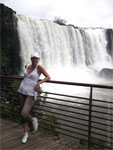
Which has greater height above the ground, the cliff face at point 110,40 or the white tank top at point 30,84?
the cliff face at point 110,40

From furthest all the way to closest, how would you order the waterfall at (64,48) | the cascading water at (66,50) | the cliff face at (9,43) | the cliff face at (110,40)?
the cliff face at (110,40) < the waterfall at (64,48) < the cascading water at (66,50) < the cliff face at (9,43)

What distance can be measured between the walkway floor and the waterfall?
13.1 meters

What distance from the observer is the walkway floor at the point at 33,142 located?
3.07 metres

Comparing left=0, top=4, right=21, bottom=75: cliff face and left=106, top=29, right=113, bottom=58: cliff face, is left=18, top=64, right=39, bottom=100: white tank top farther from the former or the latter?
left=106, top=29, right=113, bottom=58: cliff face

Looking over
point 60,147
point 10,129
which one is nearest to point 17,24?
point 10,129

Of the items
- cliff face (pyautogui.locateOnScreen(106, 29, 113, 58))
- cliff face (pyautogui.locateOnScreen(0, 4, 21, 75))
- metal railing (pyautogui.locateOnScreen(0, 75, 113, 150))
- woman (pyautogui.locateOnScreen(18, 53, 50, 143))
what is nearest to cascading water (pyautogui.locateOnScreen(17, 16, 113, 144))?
cliff face (pyautogui.locateOnScreen(0, 4, 21, 75))

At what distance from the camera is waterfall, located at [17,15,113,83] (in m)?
17.1

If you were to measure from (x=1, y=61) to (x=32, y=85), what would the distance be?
1246 centimetres

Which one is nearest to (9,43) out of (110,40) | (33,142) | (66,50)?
(66,50)

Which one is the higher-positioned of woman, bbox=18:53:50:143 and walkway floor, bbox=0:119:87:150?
woman, bbox=18:53:50:143

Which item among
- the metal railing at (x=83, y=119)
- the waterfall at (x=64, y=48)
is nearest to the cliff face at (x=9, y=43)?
the waterfall at (x=64, y=48)

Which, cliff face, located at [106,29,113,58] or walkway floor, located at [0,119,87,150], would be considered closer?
walkway floor, located at [0,119,87,150]

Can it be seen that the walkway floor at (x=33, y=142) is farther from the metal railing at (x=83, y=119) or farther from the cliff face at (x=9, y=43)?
the cliff face at (x=9, y=43)

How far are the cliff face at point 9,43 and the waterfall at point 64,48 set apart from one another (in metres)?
0.57
